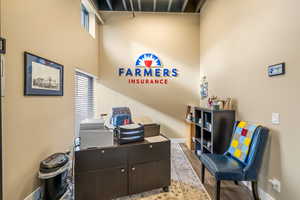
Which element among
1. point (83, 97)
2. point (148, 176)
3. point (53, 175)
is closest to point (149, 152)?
point (148, 176)

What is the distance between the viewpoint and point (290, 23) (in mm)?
1813

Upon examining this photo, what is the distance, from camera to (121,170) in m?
2.13

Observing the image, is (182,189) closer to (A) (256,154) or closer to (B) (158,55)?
(A) (256,154)

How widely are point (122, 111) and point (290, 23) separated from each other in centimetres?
344

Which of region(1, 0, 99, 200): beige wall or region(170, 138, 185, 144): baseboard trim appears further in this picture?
region(170, 138, 185, 144): baseboard trim

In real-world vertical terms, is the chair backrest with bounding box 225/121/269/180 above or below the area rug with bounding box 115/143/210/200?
above

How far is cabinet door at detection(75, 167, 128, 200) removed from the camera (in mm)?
1991

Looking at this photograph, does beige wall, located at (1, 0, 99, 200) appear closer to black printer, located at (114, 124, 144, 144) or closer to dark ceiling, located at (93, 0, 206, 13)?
black printer, located at (114, 124, 144, 144)

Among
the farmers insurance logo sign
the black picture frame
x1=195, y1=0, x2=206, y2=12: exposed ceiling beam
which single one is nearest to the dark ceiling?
x1=195, y1=0, x2=206, y2=12: exposed ceiling beam

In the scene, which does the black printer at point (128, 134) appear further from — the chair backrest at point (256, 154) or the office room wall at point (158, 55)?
the office room wall at point (158, 55)

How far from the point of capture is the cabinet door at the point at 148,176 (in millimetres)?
2188

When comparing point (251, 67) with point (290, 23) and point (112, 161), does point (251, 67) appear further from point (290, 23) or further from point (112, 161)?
point (112, 161)

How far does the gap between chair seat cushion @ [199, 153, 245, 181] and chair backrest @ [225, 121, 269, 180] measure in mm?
93

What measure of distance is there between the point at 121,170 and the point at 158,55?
12.6 ft
